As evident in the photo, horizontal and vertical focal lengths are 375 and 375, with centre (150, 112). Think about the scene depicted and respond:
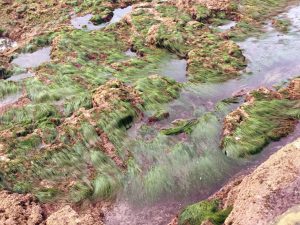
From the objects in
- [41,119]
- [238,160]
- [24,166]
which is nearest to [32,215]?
[24,166]

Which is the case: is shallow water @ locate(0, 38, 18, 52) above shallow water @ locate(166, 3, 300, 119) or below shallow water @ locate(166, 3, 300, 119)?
above

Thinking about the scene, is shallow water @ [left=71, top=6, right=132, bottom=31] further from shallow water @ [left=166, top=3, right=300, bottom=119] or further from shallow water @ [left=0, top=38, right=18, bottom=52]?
shallow water @ [left=166, top=3, right=300, bottom=119]

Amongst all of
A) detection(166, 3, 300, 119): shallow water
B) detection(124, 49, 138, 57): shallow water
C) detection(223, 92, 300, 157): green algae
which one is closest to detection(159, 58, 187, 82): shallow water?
detection(166, 3, 300, 119): shallow water

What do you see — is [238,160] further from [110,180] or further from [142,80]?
[142,80]

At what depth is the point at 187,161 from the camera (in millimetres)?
10383

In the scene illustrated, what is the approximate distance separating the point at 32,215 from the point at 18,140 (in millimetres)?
3102

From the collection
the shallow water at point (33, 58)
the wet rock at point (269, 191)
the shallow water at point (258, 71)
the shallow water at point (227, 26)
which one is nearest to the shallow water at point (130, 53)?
the shallow water at point (33, 58)

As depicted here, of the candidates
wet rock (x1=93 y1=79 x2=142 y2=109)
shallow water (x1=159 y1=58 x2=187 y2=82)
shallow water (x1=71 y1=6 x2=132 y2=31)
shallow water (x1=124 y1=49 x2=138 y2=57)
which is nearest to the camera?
wet rock (x1=93 y1=79 x2=142 y2=109)

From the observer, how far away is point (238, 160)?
10305 millimetres

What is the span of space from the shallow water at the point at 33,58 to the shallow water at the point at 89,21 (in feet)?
→ 8.07

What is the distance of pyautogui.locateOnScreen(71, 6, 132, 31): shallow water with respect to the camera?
18969 mm

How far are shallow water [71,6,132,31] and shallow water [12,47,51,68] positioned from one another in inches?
96.8

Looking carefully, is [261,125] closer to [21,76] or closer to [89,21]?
[21,76]

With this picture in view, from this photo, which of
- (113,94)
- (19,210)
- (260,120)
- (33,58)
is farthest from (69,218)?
(33,58)
